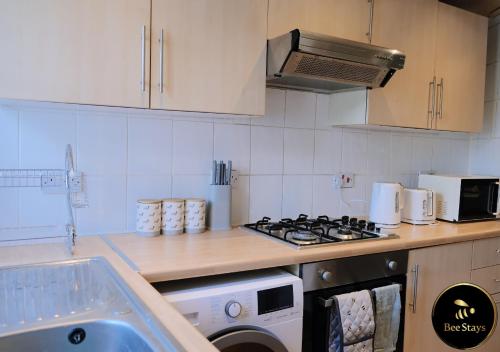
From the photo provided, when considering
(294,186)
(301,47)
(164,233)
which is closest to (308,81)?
(301,47)

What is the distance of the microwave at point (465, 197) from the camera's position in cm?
239

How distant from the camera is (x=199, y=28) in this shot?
5.30 ft

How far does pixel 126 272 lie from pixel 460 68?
225cm

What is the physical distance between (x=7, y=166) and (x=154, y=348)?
1170 millimetres

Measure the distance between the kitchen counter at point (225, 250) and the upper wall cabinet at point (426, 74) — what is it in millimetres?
652

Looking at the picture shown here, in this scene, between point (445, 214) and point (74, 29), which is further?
point (445, 214)

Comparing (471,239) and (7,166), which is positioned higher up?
(7,166)

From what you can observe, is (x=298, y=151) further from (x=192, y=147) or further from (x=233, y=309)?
(x=233, y=309)

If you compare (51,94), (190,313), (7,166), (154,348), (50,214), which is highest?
(51,94)

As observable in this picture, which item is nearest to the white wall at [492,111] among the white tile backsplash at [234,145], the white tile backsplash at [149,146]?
the white tile backsplash at [234,145]

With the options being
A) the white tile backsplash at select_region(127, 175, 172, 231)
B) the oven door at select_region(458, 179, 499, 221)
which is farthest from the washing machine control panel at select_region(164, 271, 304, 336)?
the oven door at select_region(458, 179, 499, 221)

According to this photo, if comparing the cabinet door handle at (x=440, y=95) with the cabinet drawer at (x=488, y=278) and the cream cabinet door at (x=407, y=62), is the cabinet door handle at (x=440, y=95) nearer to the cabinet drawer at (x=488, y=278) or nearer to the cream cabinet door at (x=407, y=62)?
the cream cabinet door at (x=407, y=62)

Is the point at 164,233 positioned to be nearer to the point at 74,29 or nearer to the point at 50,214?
the point at 50,214

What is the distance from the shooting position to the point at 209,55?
1.64 m
